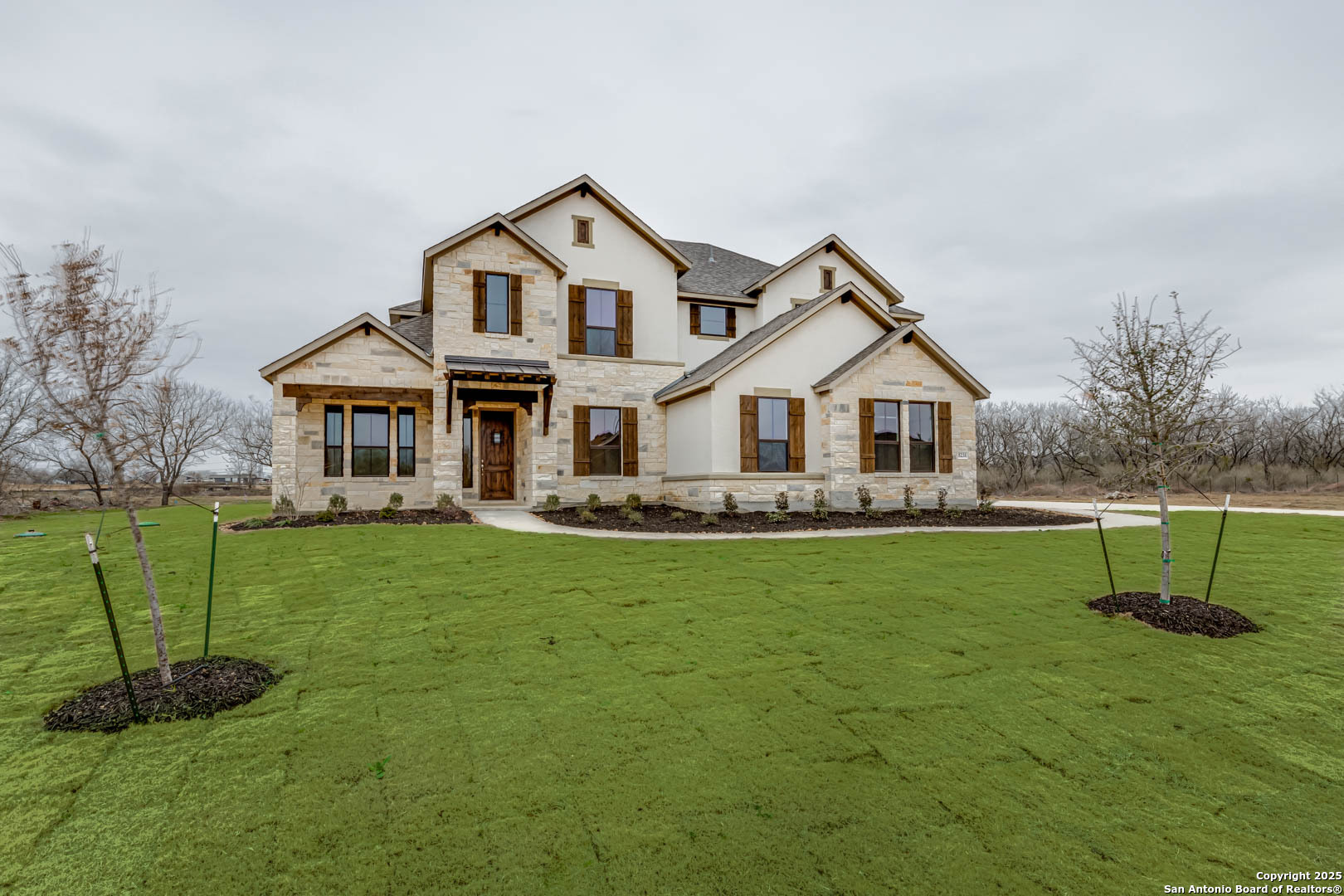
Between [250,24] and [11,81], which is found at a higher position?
[250,24]

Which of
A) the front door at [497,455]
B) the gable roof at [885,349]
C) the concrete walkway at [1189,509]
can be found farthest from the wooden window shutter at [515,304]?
the concrete walkway at [1189,509]

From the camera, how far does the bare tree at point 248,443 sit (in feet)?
130

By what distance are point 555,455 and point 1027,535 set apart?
11.6 metres

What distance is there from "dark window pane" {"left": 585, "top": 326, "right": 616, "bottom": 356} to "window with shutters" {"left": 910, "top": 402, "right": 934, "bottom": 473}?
8.96 meters

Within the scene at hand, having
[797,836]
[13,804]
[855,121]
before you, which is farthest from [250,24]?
[855,121]

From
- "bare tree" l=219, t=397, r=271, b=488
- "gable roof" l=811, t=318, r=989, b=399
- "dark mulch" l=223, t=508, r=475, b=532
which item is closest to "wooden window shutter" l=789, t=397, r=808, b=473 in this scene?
"gable roof" l=811, t=318, r=989, b=399

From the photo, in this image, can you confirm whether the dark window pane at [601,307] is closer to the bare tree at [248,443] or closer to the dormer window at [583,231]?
the dormer window at [583,231]

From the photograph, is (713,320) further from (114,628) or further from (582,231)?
(114,628)

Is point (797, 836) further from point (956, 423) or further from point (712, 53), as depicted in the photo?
point (956, 423)

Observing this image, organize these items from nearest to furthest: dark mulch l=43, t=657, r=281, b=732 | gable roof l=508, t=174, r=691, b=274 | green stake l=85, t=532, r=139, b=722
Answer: green stake l=85, t=532, r=139, b=722
dark mulch l=43, t=657, r=281, b=732
gable roof l=508, t=174, r=691, b=274

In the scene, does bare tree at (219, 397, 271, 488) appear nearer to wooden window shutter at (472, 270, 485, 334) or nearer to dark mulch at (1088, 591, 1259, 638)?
wooden window shutter at (472, 270, 485, 334)

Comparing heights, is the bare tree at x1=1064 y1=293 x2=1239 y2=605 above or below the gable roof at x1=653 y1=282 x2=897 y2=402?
below

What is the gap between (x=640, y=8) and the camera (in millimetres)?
11508

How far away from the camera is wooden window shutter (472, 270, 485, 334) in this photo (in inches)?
643
